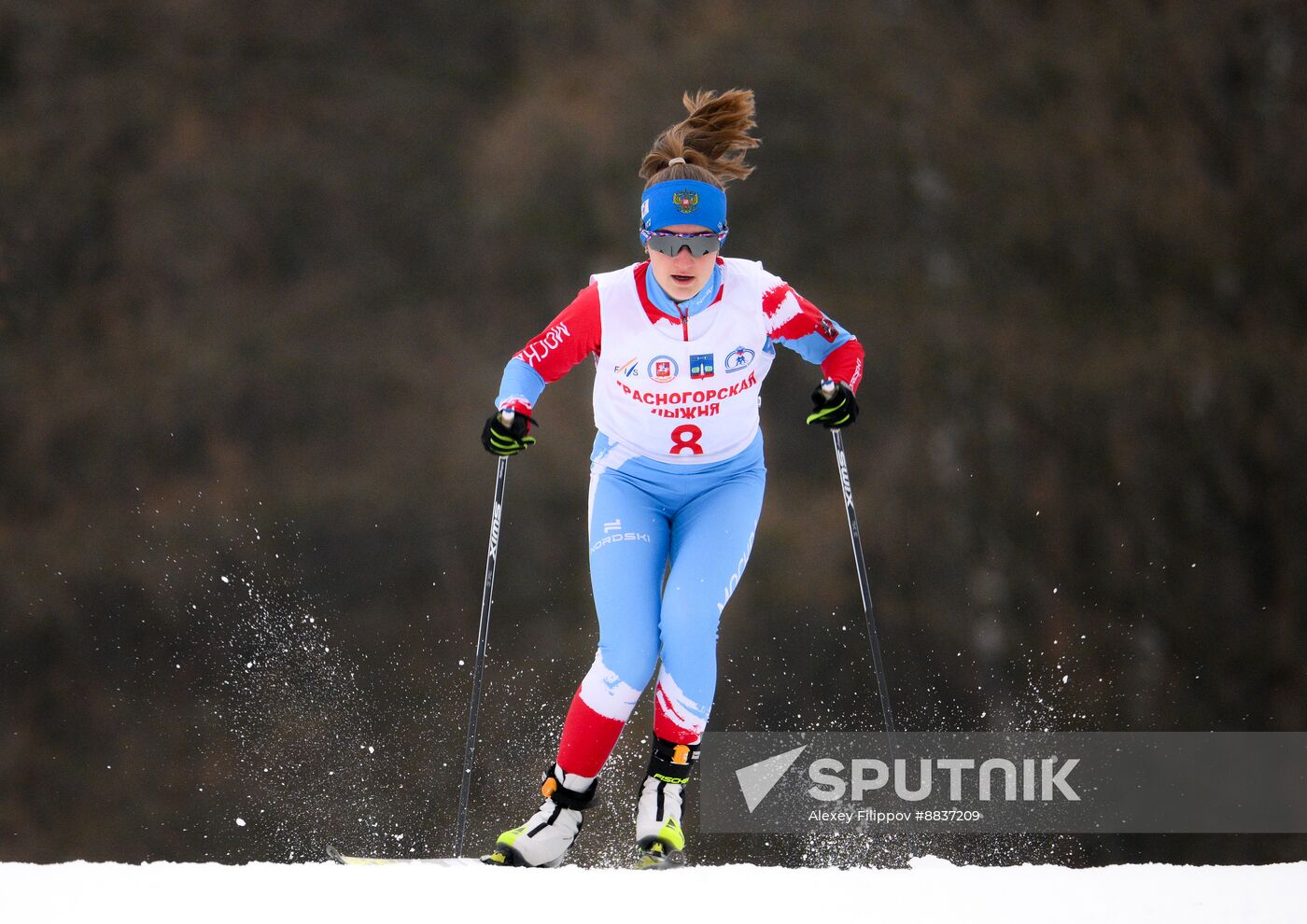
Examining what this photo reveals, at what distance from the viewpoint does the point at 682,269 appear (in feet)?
9.61

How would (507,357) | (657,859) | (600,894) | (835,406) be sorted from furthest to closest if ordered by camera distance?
(507,357), (835,406), (657,859), (600,894)

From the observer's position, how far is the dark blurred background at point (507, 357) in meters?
8.91

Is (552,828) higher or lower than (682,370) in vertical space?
lower

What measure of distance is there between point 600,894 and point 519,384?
125 cm

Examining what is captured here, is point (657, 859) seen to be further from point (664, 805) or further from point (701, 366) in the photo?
point (701, 366)

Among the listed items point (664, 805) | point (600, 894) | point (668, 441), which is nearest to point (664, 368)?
point (668, 441)

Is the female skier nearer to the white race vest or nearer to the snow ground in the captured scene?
the white race vest

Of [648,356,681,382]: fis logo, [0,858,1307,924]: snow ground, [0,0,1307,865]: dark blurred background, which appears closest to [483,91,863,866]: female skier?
[648,356,681,382]: fis logo

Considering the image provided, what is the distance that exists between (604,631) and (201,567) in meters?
6.64

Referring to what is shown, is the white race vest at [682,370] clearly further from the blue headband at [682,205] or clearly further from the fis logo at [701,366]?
the blue headband at [682,205]

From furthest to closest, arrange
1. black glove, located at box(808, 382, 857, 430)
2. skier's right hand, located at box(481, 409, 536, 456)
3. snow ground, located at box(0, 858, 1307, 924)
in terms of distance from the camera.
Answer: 1. black glove, located at box(808, 382, 857, 430)
2. skier's right hand, located at box(481, 409, 536, 456)
3. snow ground, located at box(0, 858, 1307, 924)

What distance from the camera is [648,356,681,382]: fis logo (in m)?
2.99

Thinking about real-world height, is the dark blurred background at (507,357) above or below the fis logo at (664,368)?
above

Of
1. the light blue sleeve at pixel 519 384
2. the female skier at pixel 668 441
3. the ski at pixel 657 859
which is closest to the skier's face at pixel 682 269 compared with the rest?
the female skier at pixel 668 441
